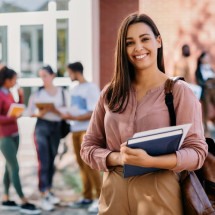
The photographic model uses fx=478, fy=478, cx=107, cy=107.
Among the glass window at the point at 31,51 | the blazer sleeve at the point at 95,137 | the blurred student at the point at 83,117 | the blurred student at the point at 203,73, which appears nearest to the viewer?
the blazer sleeve at the point at 95,137

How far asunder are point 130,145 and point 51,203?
146 inches

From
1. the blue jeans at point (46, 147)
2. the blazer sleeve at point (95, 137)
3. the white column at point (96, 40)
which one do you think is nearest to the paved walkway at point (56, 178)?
the blue jeans at point (46, 147)

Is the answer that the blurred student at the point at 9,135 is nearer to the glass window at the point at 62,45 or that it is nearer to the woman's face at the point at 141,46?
the woman's face at the point at 141,46

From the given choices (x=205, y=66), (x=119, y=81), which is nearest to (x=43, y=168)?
(x=119, y=81)

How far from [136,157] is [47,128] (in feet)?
11.3

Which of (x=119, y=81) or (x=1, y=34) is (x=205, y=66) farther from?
(x=119, y=81)

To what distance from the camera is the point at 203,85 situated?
7688 mm

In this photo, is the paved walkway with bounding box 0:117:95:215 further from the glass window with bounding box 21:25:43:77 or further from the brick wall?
the brick wall

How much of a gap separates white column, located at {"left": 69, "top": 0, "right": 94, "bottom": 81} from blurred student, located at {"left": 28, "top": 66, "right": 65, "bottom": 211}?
14.0ft

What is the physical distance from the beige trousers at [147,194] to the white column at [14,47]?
7859 millimetres

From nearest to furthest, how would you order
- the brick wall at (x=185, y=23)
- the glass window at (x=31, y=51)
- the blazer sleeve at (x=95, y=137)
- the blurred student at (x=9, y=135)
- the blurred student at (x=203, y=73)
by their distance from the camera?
1. the blazer sleeve at (x=95, y=137)
2. the blurred student at (x=9, y=135)
3. the blurred student at (x=203, y=73)
4. the glass window at (x=31, y=51)
5. the brick wall at (x=185, y=23)

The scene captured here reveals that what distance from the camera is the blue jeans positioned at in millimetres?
5061

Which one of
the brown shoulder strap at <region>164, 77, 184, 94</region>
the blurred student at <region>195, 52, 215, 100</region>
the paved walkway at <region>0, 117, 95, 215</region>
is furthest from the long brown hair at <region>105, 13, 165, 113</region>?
the blurred student at <region>195, 52, 215, 100</region>

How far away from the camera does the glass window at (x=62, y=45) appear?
372 inches
